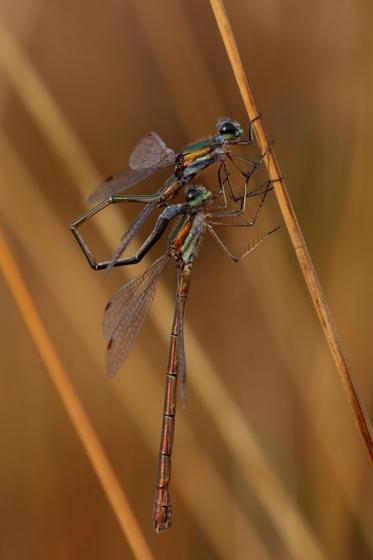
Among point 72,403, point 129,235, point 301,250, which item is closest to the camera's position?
point 301,250

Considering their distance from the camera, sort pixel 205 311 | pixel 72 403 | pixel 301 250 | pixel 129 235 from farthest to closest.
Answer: pixel 205 311 → pixel 72 403 → pixel 129 235 → pixel 301 250

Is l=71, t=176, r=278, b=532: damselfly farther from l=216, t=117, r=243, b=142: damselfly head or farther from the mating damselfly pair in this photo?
l=216, t=117, r=243, b=142: damselfly head

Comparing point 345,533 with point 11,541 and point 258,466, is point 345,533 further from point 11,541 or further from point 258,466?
point 11,541

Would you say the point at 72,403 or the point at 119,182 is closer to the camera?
the point at 72,403

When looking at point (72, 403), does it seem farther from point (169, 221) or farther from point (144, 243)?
point (169, 221)

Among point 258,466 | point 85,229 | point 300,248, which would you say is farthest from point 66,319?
point 300,248

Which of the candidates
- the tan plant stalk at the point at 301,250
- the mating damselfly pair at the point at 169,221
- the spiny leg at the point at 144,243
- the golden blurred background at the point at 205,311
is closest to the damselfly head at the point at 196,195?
the mating damselfly pair at the point at 169,221

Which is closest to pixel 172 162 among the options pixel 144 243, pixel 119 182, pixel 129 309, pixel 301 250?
pixel 119 182
